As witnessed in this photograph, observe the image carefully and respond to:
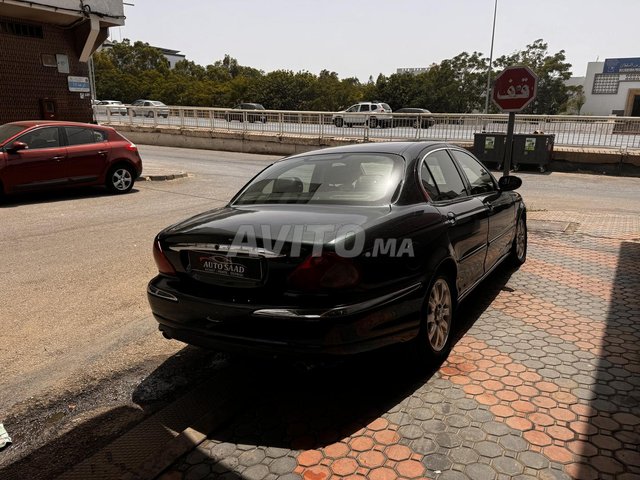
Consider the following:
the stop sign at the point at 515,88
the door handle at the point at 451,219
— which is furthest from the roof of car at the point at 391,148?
the stop sign at the point at 515,88

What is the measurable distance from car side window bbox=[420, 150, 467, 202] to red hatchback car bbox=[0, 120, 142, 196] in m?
8.42

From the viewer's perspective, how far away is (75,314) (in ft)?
14.4

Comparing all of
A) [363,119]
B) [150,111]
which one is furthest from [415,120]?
[150,111]

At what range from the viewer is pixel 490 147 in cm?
1670

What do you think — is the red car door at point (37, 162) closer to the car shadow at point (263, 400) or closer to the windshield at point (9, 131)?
the windshield at point (9, 131)

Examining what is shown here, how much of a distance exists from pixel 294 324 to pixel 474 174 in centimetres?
280

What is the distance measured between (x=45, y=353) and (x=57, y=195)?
808cm

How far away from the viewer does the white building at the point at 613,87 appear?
69938 millimetres

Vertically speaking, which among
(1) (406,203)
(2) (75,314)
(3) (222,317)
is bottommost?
(2) (75,314)

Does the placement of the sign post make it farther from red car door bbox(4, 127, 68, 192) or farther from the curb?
the curb

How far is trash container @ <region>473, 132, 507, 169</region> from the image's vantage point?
1652 centimetres

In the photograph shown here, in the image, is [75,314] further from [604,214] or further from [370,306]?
[604,214]

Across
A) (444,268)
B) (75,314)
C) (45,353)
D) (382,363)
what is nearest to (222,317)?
(382,363)

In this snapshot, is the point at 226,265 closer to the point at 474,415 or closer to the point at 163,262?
the point at 163,262
